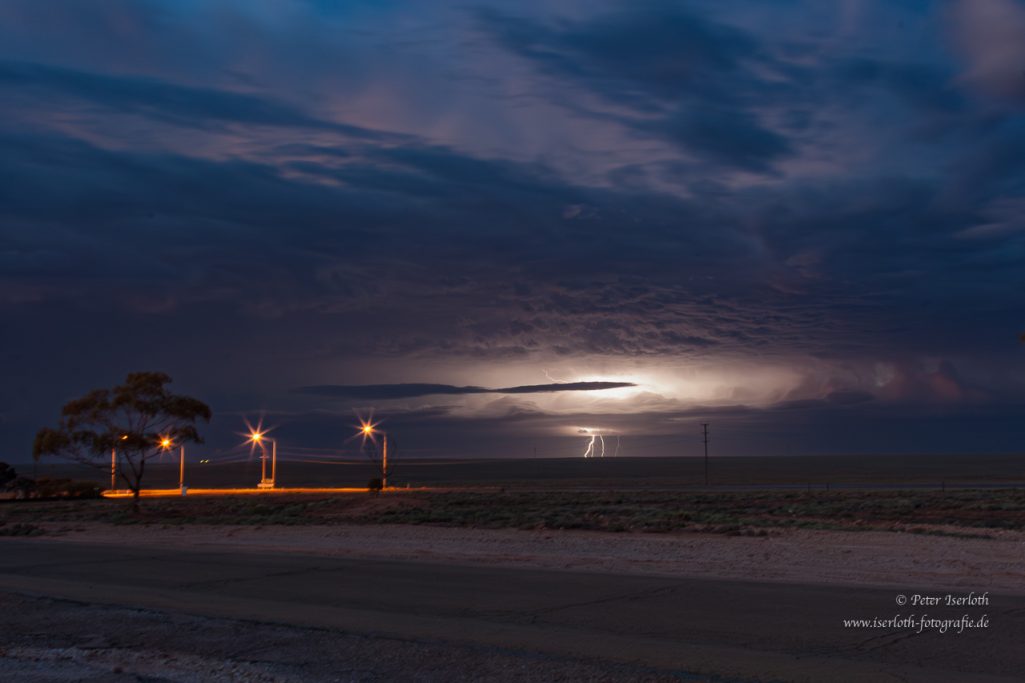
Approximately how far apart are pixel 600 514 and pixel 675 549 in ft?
45.5

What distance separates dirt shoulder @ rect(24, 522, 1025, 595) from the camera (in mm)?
16281

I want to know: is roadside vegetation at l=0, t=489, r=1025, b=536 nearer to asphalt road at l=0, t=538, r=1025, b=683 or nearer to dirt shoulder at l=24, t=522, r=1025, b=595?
dirt shoulder at l=24, t=522, r=1025, b=595

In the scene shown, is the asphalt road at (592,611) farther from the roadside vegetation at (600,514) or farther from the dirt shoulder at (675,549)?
the roadside vegetation at (600,514)

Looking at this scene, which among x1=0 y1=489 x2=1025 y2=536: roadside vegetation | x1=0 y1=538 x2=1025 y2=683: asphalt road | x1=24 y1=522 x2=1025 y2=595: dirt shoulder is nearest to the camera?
x1=0 y1=538 x2=1025 y2=683: asphalt road

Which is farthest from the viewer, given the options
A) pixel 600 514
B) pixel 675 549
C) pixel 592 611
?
pixel 600 514

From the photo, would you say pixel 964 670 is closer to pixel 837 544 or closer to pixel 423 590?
pixel 423 590

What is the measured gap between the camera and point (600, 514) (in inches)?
1380

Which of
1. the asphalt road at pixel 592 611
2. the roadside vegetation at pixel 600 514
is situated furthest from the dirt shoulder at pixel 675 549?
the roadside vegetation at pixel 600 514

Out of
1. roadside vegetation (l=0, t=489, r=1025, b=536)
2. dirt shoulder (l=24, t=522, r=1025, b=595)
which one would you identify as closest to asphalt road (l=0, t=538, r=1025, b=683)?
dirt shoulder (l=24, t=522, r=1025, b=595)

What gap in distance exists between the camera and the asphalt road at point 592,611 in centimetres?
938

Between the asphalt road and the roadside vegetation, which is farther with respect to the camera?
the roadside vegetation

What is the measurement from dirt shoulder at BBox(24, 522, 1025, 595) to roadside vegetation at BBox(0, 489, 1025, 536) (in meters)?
2.04

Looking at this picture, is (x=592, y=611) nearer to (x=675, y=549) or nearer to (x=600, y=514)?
(x=675, y=549)

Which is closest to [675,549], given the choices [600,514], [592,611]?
[592,611]
